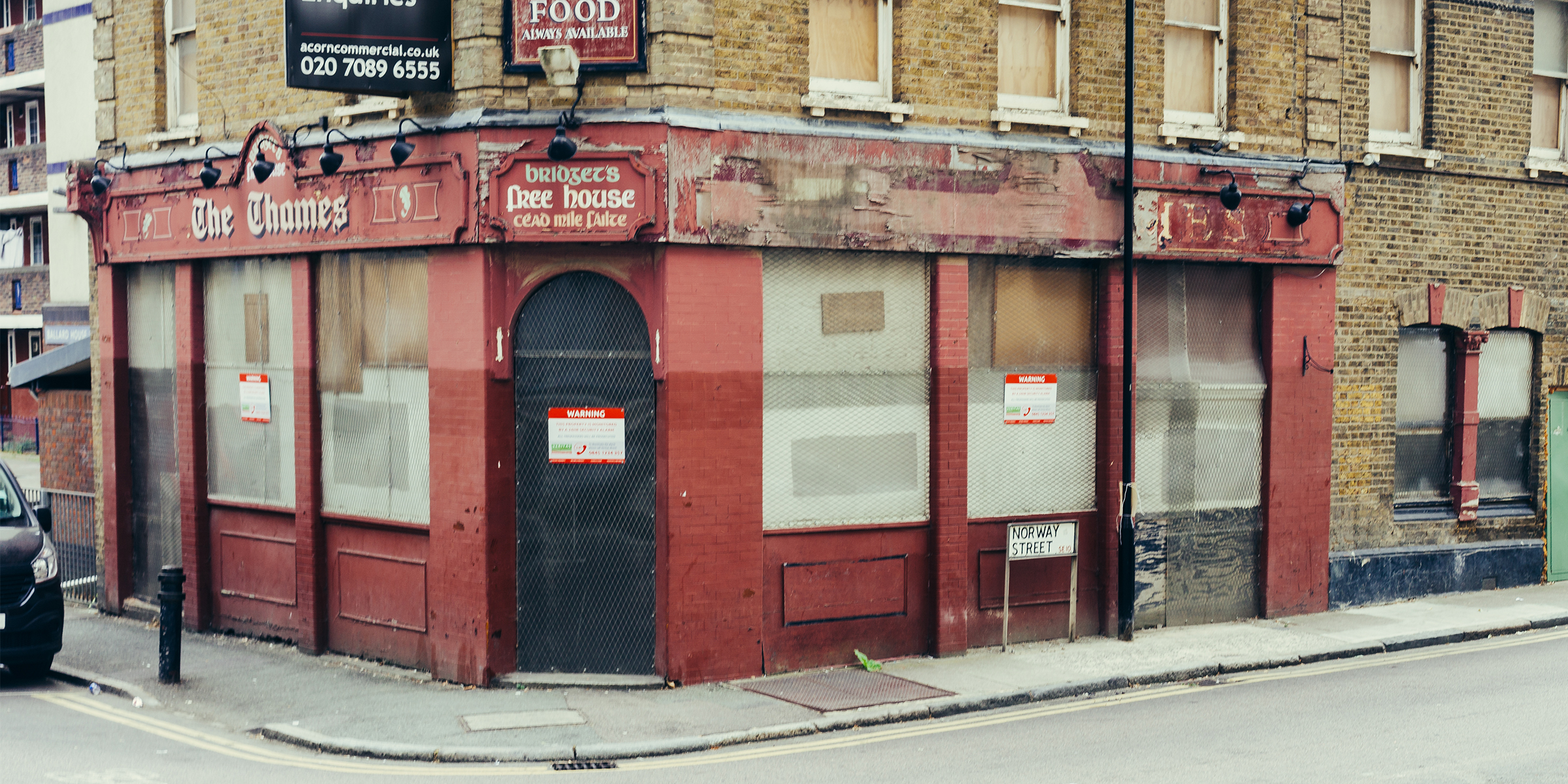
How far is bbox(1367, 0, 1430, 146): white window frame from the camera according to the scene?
16203 millimetres

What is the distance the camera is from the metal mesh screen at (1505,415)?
671 inches

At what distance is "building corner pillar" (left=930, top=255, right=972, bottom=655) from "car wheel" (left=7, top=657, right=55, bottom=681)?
328 inches

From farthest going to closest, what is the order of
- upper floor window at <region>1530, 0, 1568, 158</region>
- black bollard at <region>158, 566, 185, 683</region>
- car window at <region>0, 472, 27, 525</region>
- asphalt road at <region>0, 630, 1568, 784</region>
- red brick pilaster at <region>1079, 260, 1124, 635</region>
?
upper floor window at <region>1530, 0, 1568, 158</region> < red brick pilaster at <region>1079, 260, 1124, 635</region> < car window at <region>0, 472, 27, 525</region> < black bollard at <region>158, 566, 185, 683</region> < asphalt road at <region>0, 630, 1568, 784</region>

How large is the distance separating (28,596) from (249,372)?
356 centimetres

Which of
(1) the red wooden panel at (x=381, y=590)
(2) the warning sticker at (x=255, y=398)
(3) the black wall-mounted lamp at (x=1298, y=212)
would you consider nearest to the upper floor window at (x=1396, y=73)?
(3) the black wall-mounted lamp at (x=1298, y=212)

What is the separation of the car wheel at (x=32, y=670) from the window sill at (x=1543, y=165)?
58.7 feet

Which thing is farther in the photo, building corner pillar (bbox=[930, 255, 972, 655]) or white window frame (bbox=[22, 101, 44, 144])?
white window frame (bbox=[22, 101, 44, 144])

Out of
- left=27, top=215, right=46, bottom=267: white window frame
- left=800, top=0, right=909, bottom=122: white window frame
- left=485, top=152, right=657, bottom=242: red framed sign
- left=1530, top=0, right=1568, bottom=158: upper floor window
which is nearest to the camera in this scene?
left=485, top=152, right=657, bottom=242: red framed sign

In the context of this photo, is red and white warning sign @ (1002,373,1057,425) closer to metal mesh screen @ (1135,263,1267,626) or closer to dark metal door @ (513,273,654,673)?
metal mesh screen @ (1135,263,1267,626)

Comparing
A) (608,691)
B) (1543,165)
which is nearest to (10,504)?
(608,691)

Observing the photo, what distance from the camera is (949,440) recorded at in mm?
12945

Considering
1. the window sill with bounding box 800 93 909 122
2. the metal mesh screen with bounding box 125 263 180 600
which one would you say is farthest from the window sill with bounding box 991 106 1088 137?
the metal mesh screen with bounding box 125 263 180 600

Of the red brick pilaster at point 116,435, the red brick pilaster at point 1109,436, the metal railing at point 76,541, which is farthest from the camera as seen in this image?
the metal railing at point 76,541

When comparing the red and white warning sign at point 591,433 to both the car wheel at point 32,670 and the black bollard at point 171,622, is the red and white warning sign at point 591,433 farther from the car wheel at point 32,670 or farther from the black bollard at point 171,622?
the car wheel at point 32,670
